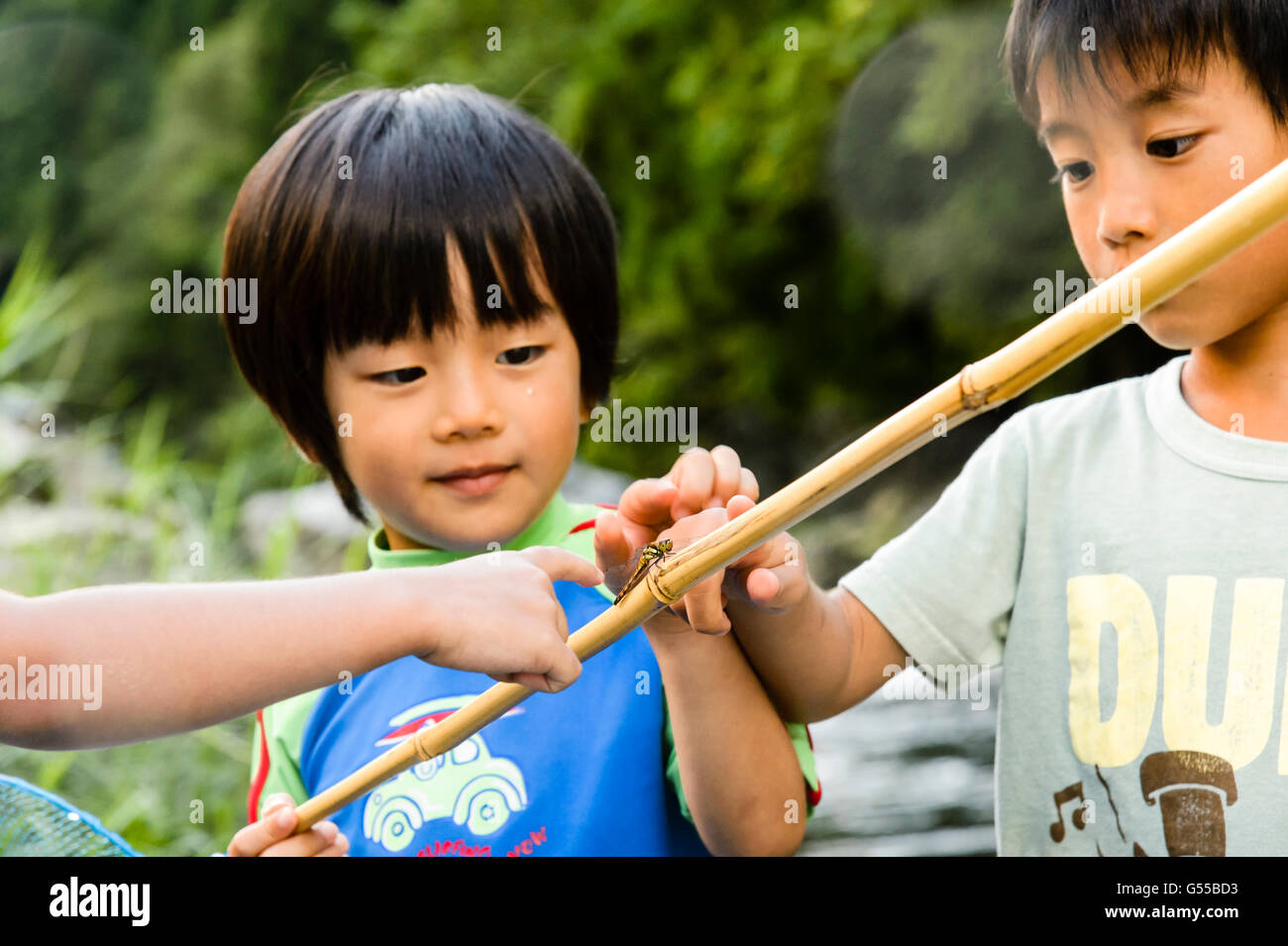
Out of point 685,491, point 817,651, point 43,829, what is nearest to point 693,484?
point 685,491

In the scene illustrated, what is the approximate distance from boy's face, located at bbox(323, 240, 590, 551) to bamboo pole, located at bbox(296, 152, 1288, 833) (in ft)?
1.26

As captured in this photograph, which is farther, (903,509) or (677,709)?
(903,509)

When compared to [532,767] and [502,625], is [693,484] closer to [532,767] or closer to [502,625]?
[502,625]

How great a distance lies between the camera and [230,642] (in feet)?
2.67

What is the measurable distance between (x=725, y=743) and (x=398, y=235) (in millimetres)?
559

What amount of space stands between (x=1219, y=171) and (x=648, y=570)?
575mm

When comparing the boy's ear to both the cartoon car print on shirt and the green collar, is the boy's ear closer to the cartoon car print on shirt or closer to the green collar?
the green collar

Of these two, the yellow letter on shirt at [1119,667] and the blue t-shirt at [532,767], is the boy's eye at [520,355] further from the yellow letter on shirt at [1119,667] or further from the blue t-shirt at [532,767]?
the yellow letter on shirt at [1119,667]

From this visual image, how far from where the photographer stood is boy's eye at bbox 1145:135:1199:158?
108cm

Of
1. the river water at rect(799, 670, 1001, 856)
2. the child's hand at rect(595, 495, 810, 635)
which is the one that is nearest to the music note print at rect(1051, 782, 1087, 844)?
the child's hand at rect(595, 495, 810, 635)

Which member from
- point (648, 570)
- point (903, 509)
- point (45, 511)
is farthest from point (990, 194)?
point (648, 570)

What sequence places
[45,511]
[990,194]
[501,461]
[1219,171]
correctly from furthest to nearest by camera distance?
[990,194]
[45,511]
[501,461]
[1219,171]

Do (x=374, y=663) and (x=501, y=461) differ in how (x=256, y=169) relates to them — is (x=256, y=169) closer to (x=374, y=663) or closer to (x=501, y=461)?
(x=501, y=461)

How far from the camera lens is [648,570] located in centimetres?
89
